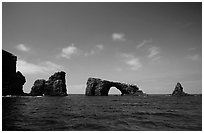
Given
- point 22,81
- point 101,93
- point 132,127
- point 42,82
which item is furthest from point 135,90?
point 132,127

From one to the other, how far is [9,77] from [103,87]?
64780 mm

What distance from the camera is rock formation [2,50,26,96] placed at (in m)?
87.8

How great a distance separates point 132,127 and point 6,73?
305ft

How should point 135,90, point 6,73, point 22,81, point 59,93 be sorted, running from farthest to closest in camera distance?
1. point 135,90
2. point 59,93
3. point 22,81
4. point 6,73

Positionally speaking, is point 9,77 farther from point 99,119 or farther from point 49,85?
point 99,119

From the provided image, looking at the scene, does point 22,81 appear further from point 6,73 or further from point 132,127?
point 132,127

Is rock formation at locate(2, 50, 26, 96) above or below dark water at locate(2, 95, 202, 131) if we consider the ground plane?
above

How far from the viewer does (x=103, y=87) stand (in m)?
128

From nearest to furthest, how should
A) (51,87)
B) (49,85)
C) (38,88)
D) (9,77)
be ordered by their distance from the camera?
(9,77)
(38,88)
(51,87)
(49,85)

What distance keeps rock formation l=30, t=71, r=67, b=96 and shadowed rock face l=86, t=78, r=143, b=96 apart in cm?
2033

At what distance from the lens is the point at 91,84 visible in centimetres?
13188

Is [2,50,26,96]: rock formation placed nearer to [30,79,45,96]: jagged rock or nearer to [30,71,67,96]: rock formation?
[30,79,45,96]: jagged rock

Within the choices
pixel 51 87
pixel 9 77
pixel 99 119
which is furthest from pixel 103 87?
pixel 99 119

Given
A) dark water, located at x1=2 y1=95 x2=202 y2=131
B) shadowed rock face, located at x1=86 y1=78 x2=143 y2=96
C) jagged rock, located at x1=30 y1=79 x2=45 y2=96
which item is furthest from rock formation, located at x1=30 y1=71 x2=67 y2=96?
dark water, located at x1=2 y1=95 x2=202 y2=131
